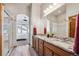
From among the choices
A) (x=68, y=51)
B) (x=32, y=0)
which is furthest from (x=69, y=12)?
(x=68, y=51)

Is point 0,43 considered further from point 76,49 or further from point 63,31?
point 63,31

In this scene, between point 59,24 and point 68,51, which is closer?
point 68,51

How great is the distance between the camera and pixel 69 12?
170 cm

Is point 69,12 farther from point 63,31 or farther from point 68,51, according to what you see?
point 68,51

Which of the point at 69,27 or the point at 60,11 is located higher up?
the point at 60,11

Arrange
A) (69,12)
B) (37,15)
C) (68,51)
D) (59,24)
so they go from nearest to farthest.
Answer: (68,51) < (69,12) < (59,24) < (37,15)

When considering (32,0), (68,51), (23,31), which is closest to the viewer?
(68,51)

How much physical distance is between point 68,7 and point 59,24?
292 millimetres

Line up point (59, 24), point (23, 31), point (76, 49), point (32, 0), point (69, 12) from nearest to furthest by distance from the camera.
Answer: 1. point (76, 49)
2. point (32, 0)
3. point (23, 31)
4. point (69, 12)
5. point (59, 24)

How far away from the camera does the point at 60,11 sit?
5.88 feet

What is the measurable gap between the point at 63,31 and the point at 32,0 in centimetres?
67

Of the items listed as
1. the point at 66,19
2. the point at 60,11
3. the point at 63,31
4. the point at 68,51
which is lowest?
the point at 68,51

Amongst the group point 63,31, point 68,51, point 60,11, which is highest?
point 60,11

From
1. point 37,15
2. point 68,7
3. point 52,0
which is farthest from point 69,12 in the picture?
point 37,15
